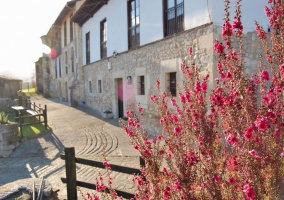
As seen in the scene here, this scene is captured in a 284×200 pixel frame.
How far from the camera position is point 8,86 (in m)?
24.9

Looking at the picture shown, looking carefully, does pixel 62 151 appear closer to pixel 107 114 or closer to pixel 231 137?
pixel 107 114

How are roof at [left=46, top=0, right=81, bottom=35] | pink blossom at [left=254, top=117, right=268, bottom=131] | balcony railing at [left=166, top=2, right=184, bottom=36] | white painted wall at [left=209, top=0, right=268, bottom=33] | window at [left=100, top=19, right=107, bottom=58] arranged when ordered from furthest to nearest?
roof at [left=46, top=0, right=81, bottom=35] < window at [left=100, top=19, right=107, bottom=58] < balcony railing at [left=166, top=2, right=184, bottom=36] < white painted wall at [left=209, top=0, right=268, bottom=33] < pink blossom at [left=254, top=117, right=268, bottom=131]

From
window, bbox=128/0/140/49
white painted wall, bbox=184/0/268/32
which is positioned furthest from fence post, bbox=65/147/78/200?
window, bbox=128/0/140/49

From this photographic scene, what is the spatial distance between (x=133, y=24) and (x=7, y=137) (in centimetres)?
621


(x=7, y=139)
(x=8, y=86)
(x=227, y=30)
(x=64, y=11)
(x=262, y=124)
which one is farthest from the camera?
(x=8, y=86)

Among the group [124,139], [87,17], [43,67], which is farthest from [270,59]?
[43,67]

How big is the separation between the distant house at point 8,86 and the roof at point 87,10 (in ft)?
40.2

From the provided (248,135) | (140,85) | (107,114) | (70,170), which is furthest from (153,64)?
(248,135)

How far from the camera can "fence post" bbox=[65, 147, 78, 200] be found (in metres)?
3.66

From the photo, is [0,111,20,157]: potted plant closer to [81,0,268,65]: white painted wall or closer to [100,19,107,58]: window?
[81,0,268,65]: white painted wall

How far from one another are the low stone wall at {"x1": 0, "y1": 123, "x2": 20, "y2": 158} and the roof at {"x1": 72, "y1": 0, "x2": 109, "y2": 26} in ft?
24.8

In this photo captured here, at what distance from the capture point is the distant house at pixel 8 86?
23.9 meters

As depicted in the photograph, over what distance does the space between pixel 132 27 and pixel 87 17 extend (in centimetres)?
641

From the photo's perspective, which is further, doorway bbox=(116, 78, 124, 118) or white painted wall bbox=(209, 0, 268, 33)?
doorway bbox=(116, 78, 124, 118)
